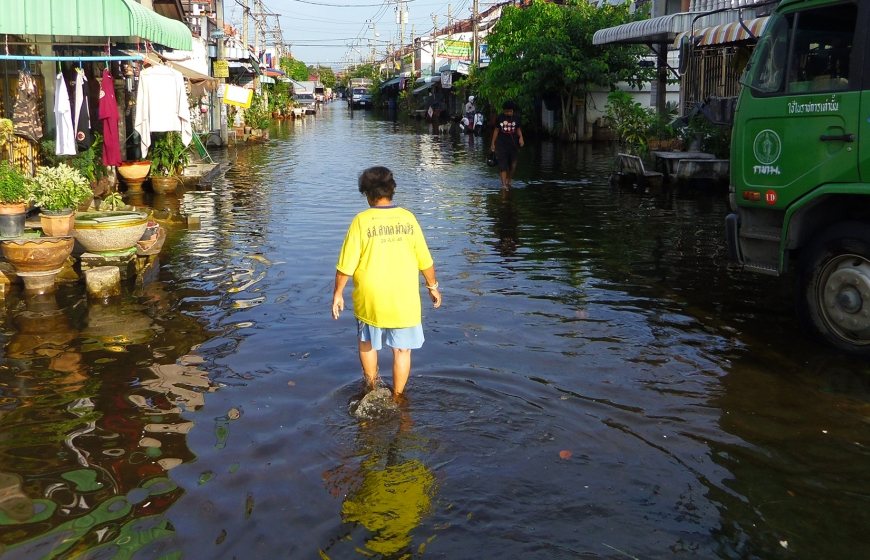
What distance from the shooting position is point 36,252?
8.34m

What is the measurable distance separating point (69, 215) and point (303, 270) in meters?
2.66

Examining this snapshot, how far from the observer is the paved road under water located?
4.09m

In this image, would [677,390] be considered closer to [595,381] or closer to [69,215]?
[595,381]

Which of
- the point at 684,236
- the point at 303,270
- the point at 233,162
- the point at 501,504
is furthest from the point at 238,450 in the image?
the point at 233,162

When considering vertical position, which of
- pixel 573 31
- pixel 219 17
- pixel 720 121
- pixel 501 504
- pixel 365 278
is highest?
pixel 219 17

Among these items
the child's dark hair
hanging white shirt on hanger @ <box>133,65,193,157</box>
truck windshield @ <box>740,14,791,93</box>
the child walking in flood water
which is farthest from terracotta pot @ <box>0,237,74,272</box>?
hanging white shirt on hanger @ <box>133,65,193,157</box>

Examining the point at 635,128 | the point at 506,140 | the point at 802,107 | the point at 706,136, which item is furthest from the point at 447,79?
the point at 802,107

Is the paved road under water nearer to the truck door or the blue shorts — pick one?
the blue shorts

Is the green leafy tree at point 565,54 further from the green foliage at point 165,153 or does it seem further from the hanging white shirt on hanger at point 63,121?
the hanging white shirt on hanger at point 63,121

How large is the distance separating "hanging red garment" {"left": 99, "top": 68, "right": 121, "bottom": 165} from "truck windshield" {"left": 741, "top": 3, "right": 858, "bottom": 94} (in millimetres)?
9590

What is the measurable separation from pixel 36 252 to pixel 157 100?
24.3 ft

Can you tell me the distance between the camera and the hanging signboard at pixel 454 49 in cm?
5003

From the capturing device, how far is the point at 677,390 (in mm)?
6086

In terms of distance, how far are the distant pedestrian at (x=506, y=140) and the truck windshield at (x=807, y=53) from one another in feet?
31.2
